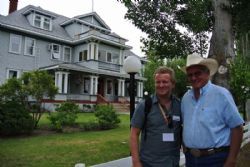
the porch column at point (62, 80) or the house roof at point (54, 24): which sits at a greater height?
the house roof at point (54, 24)

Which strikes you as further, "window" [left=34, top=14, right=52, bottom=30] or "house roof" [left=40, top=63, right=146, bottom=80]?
"window" [left=34, top=14, right=52, bottom=30]

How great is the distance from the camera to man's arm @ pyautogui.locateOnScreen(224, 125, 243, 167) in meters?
3.29

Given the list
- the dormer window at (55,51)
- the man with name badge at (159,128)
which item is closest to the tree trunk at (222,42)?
the man with name badge at (159,128)

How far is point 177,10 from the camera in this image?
11.3 metres

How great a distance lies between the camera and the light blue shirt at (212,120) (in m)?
3.31

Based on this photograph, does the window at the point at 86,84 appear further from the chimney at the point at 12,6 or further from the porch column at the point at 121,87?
the chimney at the point at 12,6

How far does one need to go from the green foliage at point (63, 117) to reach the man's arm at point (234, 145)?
12702 millimetres

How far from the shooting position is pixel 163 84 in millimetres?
3562

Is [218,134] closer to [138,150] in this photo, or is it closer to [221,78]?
[138,150]

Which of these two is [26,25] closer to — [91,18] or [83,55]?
[83,55]

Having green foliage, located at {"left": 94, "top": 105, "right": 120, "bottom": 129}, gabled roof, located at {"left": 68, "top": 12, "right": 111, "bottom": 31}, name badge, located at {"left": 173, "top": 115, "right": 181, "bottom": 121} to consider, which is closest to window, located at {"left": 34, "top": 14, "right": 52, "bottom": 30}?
gabled roof, located at {"left": 68, "top": 12, "right": 111, "bottom": 31}

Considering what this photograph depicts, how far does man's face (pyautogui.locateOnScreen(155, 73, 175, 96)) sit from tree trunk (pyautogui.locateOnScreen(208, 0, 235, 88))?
11.9ft

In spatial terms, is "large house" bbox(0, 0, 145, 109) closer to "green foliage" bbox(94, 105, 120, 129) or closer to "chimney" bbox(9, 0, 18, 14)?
"chimney" bbox(9, 0, 18, 14)

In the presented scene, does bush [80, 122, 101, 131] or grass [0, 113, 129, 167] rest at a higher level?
bush [80, 122, 101, 131]
